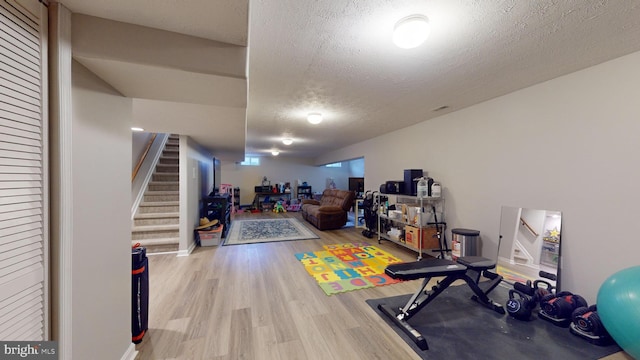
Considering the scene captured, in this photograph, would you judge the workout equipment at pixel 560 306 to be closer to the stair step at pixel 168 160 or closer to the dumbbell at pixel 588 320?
the dumbbell at pixel 588 320

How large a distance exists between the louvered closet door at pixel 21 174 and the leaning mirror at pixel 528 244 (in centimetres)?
391

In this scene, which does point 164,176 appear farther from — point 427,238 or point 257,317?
point 427,238

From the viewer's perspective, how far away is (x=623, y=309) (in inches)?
62.2

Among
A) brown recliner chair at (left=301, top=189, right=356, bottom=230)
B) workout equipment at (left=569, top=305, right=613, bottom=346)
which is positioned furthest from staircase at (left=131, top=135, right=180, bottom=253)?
workout equipment at (left=569, top=305, right=613, bottom=346)

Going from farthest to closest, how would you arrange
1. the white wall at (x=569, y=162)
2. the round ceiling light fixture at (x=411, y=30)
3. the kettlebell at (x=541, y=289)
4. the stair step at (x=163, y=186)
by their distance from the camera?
1. the stair step at (x=163, y=186)
2. the kettlebell at (x=541, y=289)
3. the white wall at (x=569, y=162)
4. the round ceiling light fixture at (x=411, y=30)

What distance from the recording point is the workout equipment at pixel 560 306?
6.59ft

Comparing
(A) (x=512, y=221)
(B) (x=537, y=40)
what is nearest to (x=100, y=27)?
(B) (x=537, y=40)

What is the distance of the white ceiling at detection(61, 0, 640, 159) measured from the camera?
1121 mm

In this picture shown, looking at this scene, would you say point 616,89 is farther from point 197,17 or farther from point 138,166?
point 138,166

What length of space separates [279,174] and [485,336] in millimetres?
8920

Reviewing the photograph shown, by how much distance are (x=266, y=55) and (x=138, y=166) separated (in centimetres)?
439

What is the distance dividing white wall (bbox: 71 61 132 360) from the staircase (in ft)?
8.83

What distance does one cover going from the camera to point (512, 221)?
2814 millimetres

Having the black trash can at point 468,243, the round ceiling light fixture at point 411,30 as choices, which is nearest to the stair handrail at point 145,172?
the round ceiling light fixture at point 411,30
